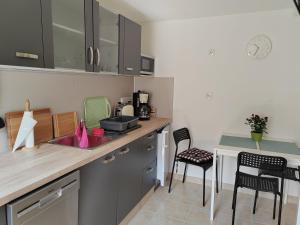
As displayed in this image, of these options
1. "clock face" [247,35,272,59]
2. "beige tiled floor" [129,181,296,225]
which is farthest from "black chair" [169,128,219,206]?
"clock face" [247,35,272,59]

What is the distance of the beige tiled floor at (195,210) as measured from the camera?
2264 mm

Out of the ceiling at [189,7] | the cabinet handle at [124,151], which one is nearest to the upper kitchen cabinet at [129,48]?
the ceiling at [189,7]

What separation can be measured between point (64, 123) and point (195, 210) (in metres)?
1.60

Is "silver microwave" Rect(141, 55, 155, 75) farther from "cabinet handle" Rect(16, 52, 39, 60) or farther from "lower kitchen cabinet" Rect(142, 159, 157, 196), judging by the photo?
"cabinet handle" Rect(16, 52, 39, 60)

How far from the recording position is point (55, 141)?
Answer: 1.84 m

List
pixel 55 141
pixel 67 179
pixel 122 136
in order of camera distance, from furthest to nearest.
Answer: pixel 122 136 → pixel 55 141 → pixel 67 179

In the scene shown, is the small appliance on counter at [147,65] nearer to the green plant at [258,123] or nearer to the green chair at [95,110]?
the green chair at [95,110]

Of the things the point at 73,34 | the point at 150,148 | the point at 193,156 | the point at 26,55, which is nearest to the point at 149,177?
the point at 150,148

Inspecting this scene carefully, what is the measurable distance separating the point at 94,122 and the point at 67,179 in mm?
1172

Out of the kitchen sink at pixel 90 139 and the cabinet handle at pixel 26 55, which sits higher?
Answer: the cabinet handle at pixel 26 55

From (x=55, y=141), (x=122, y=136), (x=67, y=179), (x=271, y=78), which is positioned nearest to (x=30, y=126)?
(x=55, y=141)

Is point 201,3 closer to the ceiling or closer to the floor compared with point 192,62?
closer to the ceiling

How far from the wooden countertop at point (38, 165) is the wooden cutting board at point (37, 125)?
0.33 feet

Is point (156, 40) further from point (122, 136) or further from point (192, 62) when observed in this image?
point (122, 136)
